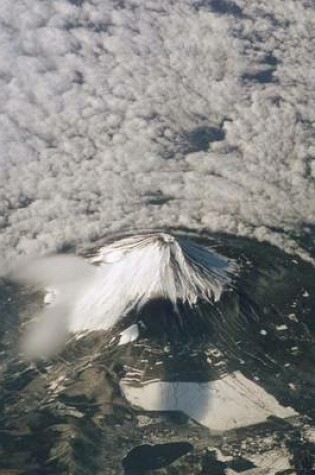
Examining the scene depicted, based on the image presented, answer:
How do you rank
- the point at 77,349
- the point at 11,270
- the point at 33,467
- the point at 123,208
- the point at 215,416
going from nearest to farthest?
the point at 33,467 → the point at 215,416 → the point at 77,349 → the point at 11,270 → the point at 123,208

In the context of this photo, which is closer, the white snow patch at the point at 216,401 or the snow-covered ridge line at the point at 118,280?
the white snow patch at the point at 216,401

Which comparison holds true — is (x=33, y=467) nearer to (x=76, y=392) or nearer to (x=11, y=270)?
(x=76, y=392)

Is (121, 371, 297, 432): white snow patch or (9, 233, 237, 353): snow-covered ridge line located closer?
(121, 371, 297, 432): white snow patch

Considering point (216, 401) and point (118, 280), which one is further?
point (118, 280)

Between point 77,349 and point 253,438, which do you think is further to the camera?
point 77,349

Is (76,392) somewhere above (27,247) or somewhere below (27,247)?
below

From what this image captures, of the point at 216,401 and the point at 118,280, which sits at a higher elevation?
the point at 118,280

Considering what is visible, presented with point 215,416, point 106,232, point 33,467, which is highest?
point 106,232

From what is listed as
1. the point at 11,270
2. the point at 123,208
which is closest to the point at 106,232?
the point at 123,208

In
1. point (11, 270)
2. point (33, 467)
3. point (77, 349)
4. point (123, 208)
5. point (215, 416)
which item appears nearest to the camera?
point (33, 467)

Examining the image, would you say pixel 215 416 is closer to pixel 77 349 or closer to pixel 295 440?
pixel 295 440
